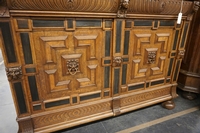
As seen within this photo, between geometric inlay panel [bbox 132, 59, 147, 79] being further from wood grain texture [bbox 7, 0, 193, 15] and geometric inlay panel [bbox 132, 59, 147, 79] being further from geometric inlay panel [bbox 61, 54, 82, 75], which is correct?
geometric inlay panel [bbox 61, 54, 82, 75]

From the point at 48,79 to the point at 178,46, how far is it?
4.47ft

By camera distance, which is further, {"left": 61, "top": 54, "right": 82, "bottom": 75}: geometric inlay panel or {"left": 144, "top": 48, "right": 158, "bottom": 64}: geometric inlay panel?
{"left": 144, "top": 48, "right": 158, "bottom": 64}: geometric inlay panel

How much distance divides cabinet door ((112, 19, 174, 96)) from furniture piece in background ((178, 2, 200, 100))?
53 centimetres

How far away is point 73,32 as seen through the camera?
1.08 metres

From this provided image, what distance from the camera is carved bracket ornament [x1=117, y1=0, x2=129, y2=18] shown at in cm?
106

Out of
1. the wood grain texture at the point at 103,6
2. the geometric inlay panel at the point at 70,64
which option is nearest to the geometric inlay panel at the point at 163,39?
the wood grain texture at the point at 103,6

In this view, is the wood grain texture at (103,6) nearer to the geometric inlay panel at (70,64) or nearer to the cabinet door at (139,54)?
the cabinet door at (139,54)

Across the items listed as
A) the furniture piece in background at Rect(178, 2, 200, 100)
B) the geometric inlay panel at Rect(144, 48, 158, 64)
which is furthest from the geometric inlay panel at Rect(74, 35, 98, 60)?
the furniture piece in background at Rect(178, 2, 200, 100)

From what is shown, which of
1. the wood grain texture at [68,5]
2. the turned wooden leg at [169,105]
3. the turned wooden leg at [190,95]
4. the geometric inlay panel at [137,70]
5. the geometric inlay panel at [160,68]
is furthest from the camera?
the turned wooden leg at [190,95]

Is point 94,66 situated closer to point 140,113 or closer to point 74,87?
point 74,87

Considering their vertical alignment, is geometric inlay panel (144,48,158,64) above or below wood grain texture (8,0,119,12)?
below

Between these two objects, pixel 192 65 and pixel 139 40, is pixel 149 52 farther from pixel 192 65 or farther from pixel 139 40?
pixel 192 65

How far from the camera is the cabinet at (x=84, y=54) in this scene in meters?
0.96

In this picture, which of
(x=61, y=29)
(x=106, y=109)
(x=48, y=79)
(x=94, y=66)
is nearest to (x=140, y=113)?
(x=106, y=109)
